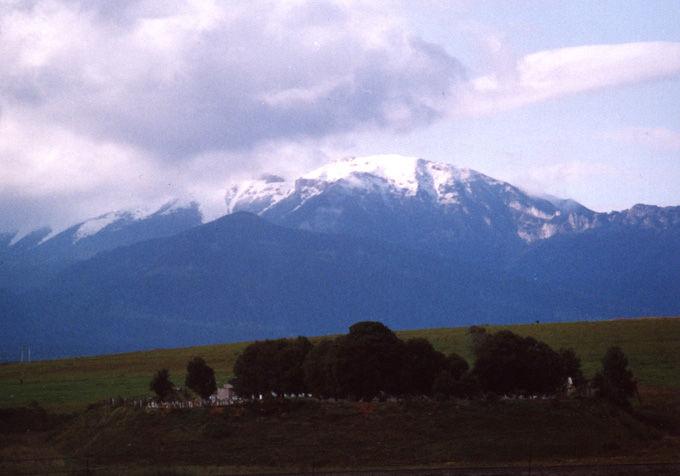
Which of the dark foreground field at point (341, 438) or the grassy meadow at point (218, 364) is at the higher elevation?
the grassy meadow at point (218, 364)

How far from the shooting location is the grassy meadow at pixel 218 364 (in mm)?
93312

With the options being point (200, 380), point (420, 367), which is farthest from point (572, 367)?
point (200, 380)

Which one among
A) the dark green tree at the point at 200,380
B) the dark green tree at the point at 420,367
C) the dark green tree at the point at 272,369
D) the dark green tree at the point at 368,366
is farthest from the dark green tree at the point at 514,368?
the dark green tree at the point at 200,380

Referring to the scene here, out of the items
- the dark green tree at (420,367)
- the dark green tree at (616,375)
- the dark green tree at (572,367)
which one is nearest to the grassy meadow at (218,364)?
the dark green tree at (572,367)

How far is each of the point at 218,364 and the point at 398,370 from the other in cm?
5603

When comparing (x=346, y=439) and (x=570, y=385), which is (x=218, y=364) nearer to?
(x=570, y=385)

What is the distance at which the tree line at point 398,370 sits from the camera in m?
67.6

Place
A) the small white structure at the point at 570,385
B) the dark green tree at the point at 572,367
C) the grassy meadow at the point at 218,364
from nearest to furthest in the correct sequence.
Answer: the small white structure at the point at 570,385 < the dark green tree at the point at 572,367 < the grassy meadow at the point at 218,364

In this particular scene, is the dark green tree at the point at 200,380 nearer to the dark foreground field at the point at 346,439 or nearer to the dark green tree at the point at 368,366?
the dark foreground field at the point at 346,439

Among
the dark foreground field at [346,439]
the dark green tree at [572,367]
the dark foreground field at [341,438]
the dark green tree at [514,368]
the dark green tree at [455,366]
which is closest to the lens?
the dark foreground field at [341,438]

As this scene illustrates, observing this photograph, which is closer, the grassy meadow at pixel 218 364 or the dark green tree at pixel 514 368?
the dark green tree at pixel 514 368

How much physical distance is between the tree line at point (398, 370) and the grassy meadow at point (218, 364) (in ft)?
59.9

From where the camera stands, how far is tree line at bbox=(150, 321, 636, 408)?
222 feet

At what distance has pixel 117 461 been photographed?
177ft
